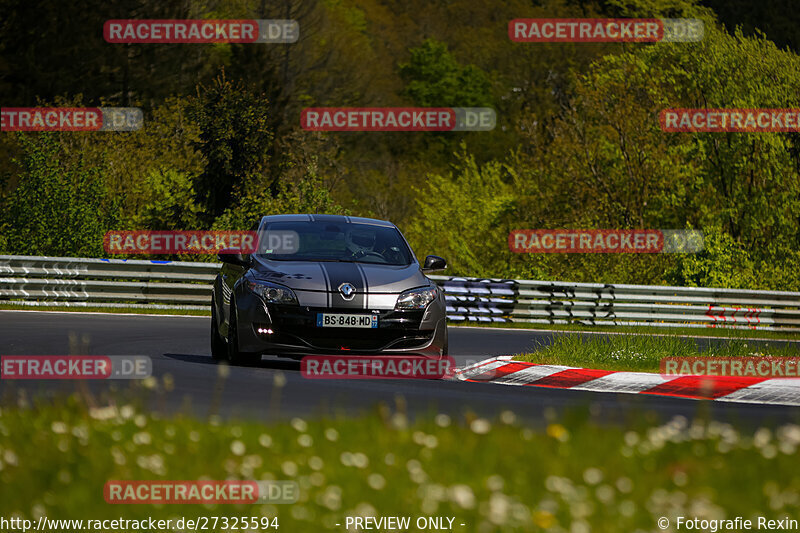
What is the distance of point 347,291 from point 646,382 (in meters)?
3.13

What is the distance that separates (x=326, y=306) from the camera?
13477 mm

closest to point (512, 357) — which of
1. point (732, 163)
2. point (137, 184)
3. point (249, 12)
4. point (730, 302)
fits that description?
point (730, 302)

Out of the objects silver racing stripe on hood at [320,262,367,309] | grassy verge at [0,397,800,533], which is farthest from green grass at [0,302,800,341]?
grassy verge at [0,397,800,533]

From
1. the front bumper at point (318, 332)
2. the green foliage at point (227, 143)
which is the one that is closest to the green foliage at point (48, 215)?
the green foliage at point (227, 143)

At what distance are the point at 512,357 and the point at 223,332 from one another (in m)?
3.41

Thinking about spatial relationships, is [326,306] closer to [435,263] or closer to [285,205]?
[435,263]

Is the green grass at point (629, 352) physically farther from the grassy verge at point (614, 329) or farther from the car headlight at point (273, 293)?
the grassy verge at point (614, 329)

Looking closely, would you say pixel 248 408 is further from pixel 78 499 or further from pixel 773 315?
pixel 773 315

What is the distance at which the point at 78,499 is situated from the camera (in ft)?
20.0

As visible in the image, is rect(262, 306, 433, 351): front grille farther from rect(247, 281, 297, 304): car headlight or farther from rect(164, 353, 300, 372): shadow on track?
rect(164, 353, 300, 372): shadow on track

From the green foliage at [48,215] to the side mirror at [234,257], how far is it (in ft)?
55.8

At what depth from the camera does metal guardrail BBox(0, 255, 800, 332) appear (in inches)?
1070

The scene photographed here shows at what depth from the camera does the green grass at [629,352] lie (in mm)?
15211

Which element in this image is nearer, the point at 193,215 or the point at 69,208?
the point at 69,208
